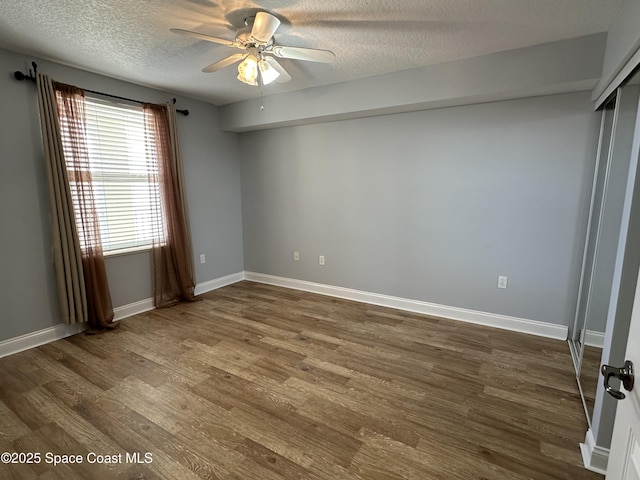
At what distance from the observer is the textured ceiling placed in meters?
1.90

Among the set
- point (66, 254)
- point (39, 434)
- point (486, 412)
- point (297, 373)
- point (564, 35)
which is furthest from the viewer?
point (66, 254)

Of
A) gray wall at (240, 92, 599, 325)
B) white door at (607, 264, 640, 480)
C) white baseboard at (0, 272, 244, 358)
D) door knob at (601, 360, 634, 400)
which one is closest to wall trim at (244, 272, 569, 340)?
gray wall at (240, 92, 599, 325)

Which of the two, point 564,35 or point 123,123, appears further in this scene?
point 123,123

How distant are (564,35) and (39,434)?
425 cm

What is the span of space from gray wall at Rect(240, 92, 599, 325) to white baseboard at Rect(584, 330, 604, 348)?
2.37 feet

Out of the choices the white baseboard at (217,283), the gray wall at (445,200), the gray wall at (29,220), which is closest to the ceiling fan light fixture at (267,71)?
the gray wall at (445,200)

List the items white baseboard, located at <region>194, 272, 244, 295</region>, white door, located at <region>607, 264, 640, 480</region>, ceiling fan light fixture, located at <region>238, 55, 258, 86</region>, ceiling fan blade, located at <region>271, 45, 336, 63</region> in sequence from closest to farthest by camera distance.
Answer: white door, located at <region>607, 264, 640, 480</region>
ceiling fan blade, located at <region>271, 45, 336, 63</region>
ceiling fan light fixture, located at <region>238, 55, 258, 86</region>
white baseboard, located at <region>194, 272, 244, 295</region>

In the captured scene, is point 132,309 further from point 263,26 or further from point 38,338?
point 263,26

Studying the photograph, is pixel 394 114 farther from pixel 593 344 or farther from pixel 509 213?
pixel 593 344

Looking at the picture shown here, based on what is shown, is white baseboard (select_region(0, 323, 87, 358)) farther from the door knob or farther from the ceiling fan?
the door knob

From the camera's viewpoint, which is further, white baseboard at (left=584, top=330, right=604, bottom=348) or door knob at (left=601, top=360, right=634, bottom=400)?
white baseboard at (left=584, top=330, right=604, bottom=348)

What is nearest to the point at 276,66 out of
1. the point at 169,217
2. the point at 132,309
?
the point at 169,217

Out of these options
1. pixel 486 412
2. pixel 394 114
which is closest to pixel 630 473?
pixel 486 412

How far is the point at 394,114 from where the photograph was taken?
3.40m
